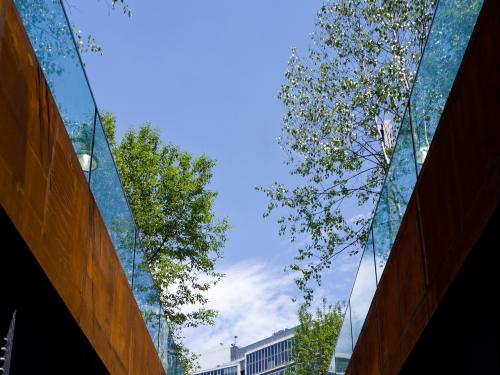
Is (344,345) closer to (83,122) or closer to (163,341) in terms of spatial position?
(163,341)

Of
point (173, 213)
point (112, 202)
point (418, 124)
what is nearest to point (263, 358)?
point (173, 213)

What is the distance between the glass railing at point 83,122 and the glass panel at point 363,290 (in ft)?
10.8

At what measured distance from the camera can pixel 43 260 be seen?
553 cm

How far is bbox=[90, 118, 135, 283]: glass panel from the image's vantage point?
8188 millimetres

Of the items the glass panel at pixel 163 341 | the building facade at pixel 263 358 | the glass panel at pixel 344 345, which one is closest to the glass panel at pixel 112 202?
the glass panel at pixel 163 341

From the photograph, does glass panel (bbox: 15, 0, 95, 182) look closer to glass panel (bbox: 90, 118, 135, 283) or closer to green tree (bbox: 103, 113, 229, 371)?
glass panel (bbox: 90, 118, 135, 283)

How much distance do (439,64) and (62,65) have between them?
11.0 feet

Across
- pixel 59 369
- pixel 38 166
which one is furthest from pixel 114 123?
pixel 38 166

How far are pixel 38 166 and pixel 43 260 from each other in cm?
70

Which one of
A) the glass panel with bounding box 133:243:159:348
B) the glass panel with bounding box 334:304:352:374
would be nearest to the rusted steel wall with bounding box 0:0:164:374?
the glass panel with bounding box 133:243:159:348

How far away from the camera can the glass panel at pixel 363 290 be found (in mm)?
10320

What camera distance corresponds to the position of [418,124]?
293 inches

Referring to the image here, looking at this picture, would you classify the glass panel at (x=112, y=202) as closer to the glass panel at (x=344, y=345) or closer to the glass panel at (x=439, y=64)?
the glass panel at (x=439, y=64)

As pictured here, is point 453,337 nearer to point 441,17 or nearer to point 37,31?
point 441,17
